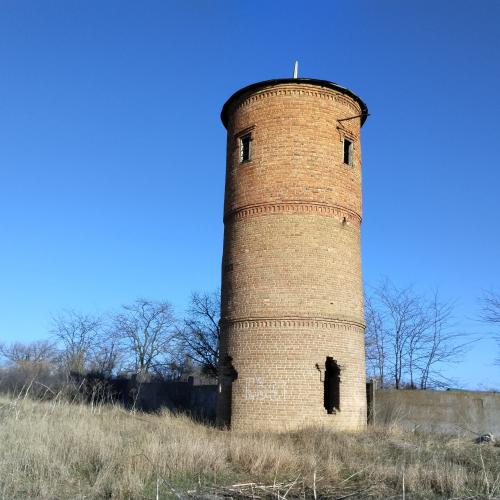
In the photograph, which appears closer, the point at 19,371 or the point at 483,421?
the point at 483,421

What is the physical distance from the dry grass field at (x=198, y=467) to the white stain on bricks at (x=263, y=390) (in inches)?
78.4

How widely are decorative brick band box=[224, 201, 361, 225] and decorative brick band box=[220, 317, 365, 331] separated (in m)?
2.89

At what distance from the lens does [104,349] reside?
147 ft

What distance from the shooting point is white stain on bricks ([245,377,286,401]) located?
1301cm

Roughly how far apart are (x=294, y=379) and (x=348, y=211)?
196 inches

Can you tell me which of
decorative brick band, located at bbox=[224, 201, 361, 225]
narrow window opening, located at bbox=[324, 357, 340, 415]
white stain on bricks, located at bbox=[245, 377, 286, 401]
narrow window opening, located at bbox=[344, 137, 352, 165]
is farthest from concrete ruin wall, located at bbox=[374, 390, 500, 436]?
narrow window opening, located at bbox=[344, 137, 352, 165]

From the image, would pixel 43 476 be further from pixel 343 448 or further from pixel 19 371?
pixel 19 371

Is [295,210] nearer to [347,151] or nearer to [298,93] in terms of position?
[347,151]

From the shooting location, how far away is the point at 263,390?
43.2ft

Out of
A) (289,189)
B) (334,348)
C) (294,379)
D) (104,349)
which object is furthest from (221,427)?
(104,349)

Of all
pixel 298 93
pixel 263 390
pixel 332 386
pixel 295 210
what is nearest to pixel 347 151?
pixel 298 93

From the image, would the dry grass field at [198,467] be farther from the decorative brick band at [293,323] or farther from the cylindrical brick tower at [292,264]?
the decorative brick band at [293,323]

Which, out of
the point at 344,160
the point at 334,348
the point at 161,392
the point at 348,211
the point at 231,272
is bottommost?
the point at 161,392

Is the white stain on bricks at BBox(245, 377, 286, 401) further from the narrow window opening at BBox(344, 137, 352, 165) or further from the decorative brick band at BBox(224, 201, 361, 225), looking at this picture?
the narrow window opening at BBox(344, 137, 352, 165)
